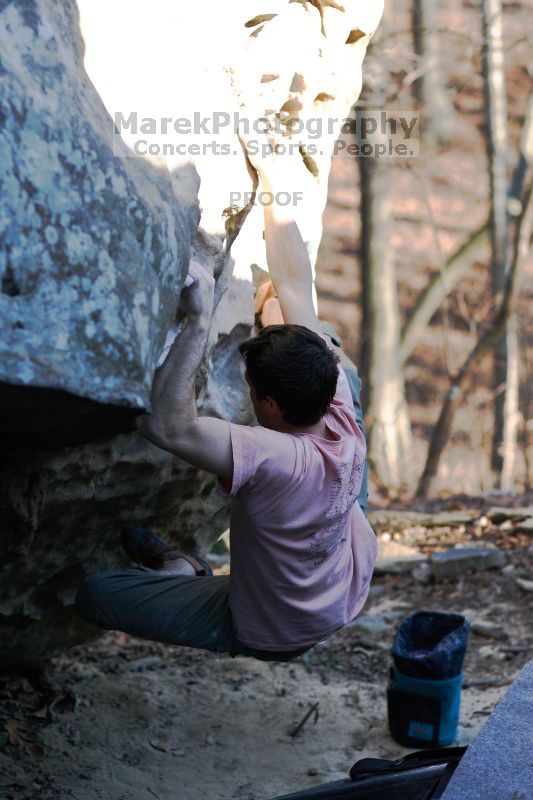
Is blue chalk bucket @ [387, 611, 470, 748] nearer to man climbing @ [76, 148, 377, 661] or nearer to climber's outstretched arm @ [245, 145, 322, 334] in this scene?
man climbing @ [76, 148, 377, 661]

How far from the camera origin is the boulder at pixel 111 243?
2.34m

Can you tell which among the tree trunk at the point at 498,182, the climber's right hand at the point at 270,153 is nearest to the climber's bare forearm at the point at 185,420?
the climber's right hand at the point at 270,153

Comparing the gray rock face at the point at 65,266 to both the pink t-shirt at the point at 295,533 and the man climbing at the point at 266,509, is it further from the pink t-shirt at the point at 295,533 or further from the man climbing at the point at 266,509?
the pink t-shirt at the point at 295,533

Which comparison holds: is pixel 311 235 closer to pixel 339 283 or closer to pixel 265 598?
pixel 265 598

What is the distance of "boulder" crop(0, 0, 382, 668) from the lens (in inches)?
92.1

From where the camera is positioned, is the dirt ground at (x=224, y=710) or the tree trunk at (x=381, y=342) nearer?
the dirt ground at (x=224, y=710)

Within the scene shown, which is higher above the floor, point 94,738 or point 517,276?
point 517,276

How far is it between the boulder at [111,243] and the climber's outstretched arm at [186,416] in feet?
0.31

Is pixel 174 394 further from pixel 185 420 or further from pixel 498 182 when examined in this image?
pixel 498 182

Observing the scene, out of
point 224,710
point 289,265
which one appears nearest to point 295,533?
point 289,265

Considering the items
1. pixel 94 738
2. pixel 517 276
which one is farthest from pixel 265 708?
pixel 517 276

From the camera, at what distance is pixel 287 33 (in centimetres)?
393

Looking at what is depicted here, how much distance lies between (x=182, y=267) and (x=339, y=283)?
10933mm

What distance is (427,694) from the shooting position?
4324mm
